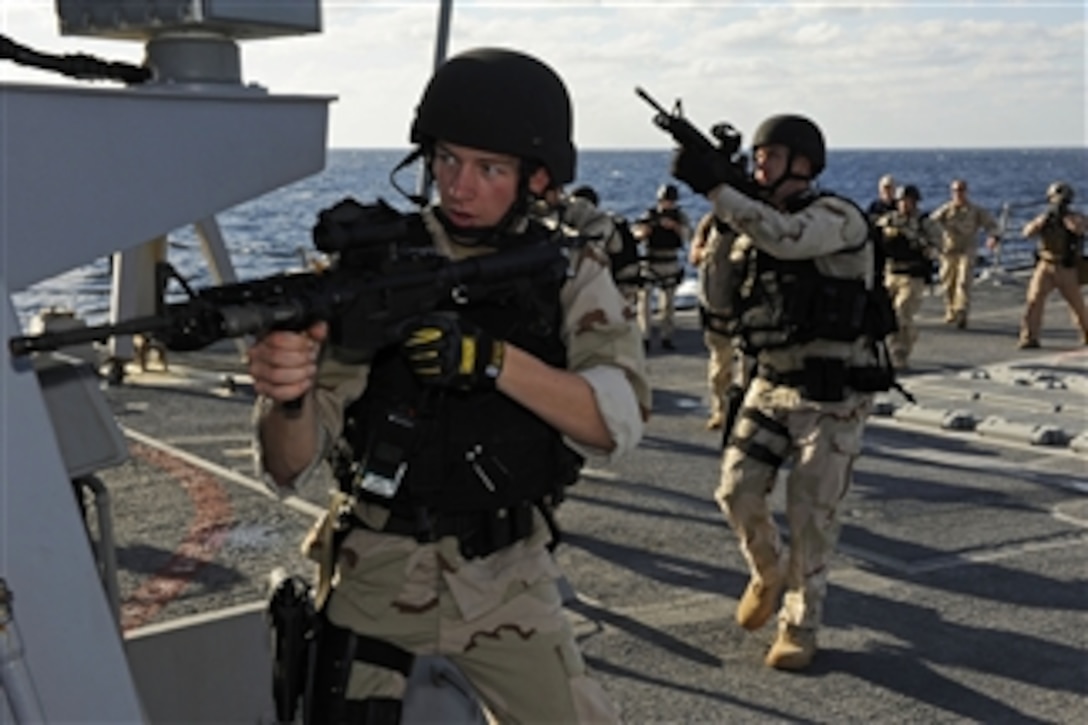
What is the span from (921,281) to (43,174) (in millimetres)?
11494

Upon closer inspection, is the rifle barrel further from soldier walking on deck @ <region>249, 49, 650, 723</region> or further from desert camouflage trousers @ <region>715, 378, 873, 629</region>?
desert camouflage trousers @ <region>715, 378, 873, 629</region>

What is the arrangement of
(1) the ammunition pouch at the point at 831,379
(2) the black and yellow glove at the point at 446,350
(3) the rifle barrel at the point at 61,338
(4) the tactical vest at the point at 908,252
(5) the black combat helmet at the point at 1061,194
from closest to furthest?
(3) the rifle barrel at the point at 61,338 < (2) the black and yellow glove at the point at 446,350 < (1) the ammunition pouch at the point at 831,379 < (4) the tactical vest at the point at 908,252 < (5) the black combat helmet at the point at 1061,194

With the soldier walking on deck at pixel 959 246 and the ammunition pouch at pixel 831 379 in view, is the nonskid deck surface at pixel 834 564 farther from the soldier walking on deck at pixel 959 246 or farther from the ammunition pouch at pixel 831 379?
the soldier walking on deck at pixel 959 246

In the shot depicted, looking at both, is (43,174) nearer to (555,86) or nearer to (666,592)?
(555,86)

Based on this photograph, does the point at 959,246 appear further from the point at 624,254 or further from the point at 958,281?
the point at 624,254

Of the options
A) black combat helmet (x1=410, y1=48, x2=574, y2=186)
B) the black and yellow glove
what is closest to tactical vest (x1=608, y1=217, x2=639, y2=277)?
black combat helmet (x1=410, y1=48, x2=574, y2=186)

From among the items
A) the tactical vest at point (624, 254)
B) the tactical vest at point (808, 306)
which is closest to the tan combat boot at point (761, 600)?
the tactical vest at point (808, 306)

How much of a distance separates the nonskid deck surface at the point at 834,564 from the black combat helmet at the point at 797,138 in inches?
71.6

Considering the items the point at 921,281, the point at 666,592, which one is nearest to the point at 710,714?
the point at 666,592

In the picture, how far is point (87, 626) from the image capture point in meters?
1.94

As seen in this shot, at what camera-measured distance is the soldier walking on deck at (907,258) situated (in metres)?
12.6

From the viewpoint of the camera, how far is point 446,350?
7.88ft

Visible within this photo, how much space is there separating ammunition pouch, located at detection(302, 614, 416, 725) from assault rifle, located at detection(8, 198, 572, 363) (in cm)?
57

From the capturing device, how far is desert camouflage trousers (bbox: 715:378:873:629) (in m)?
5.09
